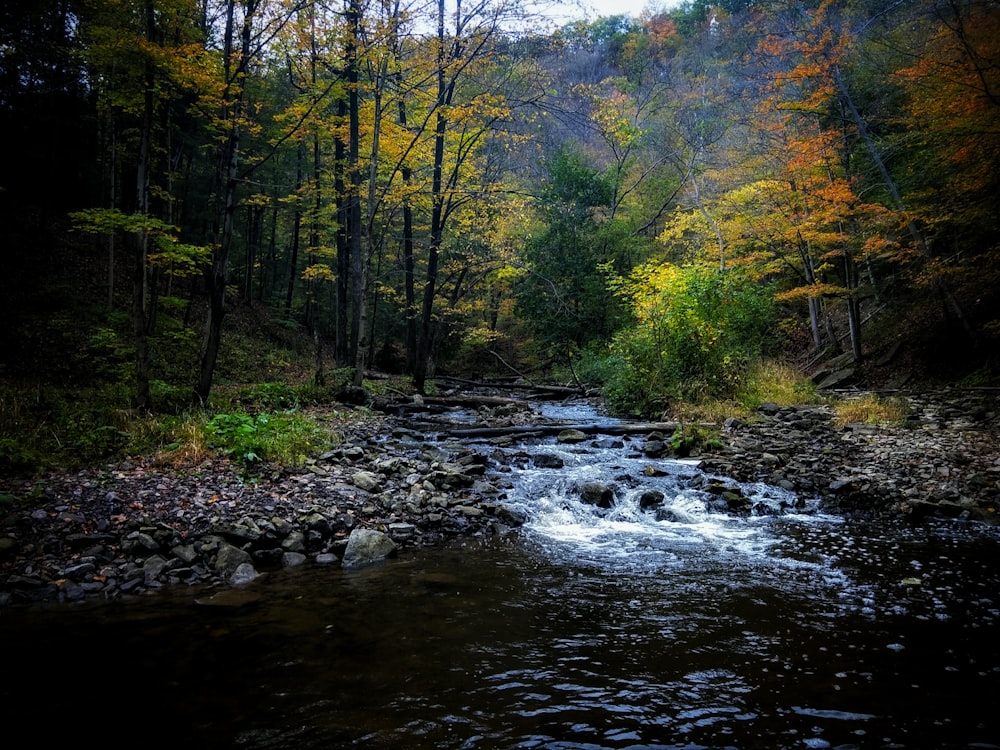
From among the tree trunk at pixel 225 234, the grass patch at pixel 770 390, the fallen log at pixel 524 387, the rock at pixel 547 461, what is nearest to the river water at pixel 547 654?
the rock at pixel 547 461

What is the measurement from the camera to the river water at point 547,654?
277cm

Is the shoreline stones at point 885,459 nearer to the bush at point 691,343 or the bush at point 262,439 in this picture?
the bush at point 691,343

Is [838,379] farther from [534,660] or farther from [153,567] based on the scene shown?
[153,567]

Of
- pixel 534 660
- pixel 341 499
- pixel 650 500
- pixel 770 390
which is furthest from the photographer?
pixel 770 390

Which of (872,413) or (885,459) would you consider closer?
(885,459)

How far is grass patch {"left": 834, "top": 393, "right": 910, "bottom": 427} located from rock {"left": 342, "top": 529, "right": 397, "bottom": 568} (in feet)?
30.3

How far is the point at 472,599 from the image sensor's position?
176 inches

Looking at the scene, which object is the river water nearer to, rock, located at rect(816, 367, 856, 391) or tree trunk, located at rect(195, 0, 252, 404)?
tree trunk, located at rect(195, 0, 252, 404)

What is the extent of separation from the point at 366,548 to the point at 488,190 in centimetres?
Answer: 1311

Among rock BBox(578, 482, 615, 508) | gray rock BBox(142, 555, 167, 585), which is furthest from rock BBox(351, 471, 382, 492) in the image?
rock BBox(578, 482, 615, 508)

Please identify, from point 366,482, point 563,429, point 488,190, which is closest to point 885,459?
point 563,429

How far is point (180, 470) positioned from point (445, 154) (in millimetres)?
15342

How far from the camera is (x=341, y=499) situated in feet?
21.1

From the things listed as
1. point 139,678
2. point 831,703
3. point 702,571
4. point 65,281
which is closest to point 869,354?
point 702,571
